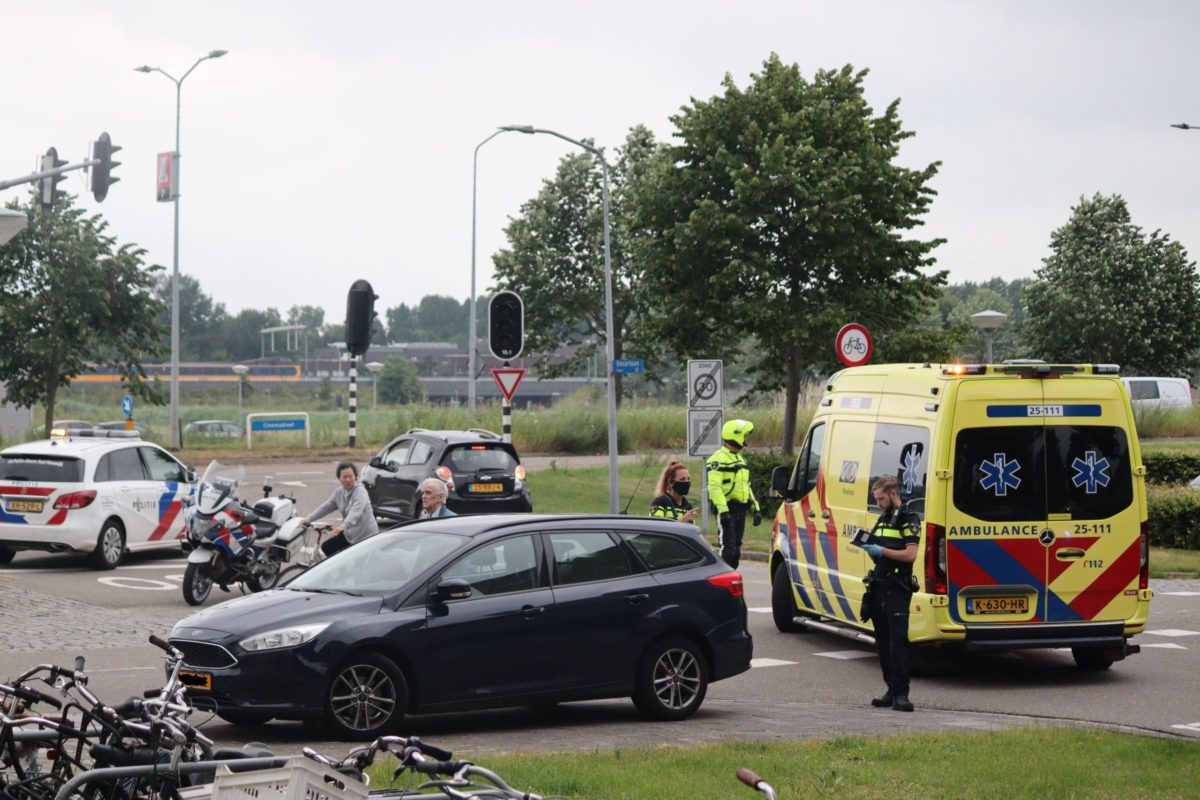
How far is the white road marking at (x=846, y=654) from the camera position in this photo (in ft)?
48.1

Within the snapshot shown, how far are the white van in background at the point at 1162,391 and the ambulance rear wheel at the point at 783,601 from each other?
3743cm

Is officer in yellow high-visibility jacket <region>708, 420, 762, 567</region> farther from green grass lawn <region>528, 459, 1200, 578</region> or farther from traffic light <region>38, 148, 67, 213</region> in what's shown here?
traffic light <region>38, 148, 67, 213</region>

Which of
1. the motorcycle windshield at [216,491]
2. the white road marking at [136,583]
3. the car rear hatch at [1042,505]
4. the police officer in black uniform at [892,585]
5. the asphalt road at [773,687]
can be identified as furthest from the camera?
the white road marking at [136,583]

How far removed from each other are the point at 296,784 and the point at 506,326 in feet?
69.7

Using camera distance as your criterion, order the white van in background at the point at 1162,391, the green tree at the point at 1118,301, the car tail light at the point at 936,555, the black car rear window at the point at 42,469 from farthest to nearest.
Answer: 1. the green tree at the point at 1118,301
2. the white van in background at the point at 1162,391
3. the black car rear window at the point at 42,469
4. the car tail light at the point at 936,555

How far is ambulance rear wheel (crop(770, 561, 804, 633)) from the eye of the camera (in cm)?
1592

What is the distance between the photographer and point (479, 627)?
10500 millimetres

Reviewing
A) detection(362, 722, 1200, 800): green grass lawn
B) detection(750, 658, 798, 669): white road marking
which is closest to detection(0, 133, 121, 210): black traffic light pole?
detection(750, 658, 798, 669): white road marking

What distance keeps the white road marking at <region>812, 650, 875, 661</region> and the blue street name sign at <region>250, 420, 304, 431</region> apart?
32.5 m

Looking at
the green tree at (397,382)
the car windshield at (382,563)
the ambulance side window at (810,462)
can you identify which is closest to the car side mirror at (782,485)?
the ambulance side window at (810,462)

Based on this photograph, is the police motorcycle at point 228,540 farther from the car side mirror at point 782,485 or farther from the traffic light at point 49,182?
the traffic light at point 49,182

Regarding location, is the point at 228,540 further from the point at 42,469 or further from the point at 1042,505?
the point at 1042,505

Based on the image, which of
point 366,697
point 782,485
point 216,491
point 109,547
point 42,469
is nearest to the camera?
point 366,697

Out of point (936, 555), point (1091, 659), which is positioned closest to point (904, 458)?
point (936, 555)
